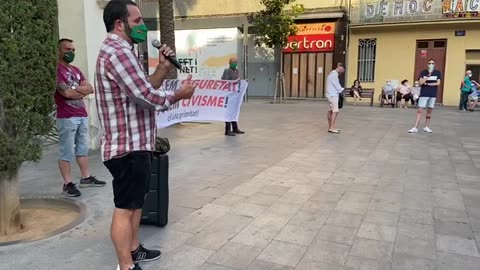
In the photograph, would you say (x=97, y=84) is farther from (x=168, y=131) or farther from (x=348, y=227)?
(x=168, y=131)

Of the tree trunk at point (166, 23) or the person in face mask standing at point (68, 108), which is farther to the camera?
the tree trunk at point (166, 23)

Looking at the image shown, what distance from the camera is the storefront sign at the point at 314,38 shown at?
19.3 m

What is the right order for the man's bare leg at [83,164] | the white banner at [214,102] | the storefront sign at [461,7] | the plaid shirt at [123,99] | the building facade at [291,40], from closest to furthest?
the plaid shirt at [123,99] → the man's bare leg at [83,164] → the white banner at [214,102] → the storefront sign at [461,7] → the building facade at [291,40]

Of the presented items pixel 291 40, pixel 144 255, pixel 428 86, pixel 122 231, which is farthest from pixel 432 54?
pixel 122 231

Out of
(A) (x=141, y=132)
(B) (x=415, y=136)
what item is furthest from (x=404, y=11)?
(A) (x=141, y=132)

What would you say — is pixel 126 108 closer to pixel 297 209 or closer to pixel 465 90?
pixel 297 209

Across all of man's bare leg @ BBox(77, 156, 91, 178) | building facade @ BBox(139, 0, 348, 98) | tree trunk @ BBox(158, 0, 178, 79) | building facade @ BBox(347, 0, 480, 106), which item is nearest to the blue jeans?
man's bare leg @ BBox(77, 156, 91, 178)

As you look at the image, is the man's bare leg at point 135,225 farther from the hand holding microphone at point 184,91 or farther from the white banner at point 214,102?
the white banner at point 214,102

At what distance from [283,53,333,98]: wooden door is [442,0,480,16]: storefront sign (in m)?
4.88

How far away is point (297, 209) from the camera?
454cm

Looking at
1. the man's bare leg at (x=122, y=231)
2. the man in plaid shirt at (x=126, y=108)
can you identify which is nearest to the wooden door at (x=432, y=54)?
the man in plaid shirt at (x=126, y=108)

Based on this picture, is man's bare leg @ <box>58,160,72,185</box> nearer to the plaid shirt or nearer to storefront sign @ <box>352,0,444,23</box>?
the plaid shirt

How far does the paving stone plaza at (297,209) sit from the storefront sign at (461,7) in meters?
10.4

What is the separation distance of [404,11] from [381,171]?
13.8 meters
